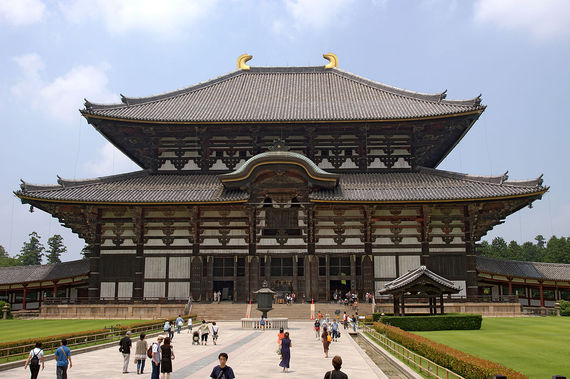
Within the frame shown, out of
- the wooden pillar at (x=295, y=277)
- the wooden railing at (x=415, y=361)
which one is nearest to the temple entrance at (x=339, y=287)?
the wooden pillar at (x=295, y=277)

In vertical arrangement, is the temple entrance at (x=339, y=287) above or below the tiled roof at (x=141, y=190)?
below

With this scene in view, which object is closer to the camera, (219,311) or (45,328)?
(45,328)

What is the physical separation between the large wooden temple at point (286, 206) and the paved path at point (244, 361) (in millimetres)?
15296

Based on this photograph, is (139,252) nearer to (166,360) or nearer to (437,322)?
(437,322)

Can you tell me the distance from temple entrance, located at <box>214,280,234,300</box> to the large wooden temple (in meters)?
0.12

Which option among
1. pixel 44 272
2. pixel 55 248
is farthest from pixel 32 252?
pixel 44 272

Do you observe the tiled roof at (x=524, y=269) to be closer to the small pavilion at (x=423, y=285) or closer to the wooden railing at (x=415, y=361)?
the small pavilion at (x=423, y=285)

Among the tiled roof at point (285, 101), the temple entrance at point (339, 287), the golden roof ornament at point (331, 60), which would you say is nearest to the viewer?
the temple entrance at point (339, 287)

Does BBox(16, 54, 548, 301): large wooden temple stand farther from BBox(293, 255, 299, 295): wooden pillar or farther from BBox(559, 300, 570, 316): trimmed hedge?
BBox(559, 300, 570, 316): trimmed hedge

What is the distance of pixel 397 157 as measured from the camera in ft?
162

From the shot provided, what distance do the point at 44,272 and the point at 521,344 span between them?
4369 cm

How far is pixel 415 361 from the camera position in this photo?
734 inches

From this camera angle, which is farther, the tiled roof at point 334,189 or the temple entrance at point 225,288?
the temple entrance at point 225,288

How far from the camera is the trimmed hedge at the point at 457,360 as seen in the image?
41.8ft
